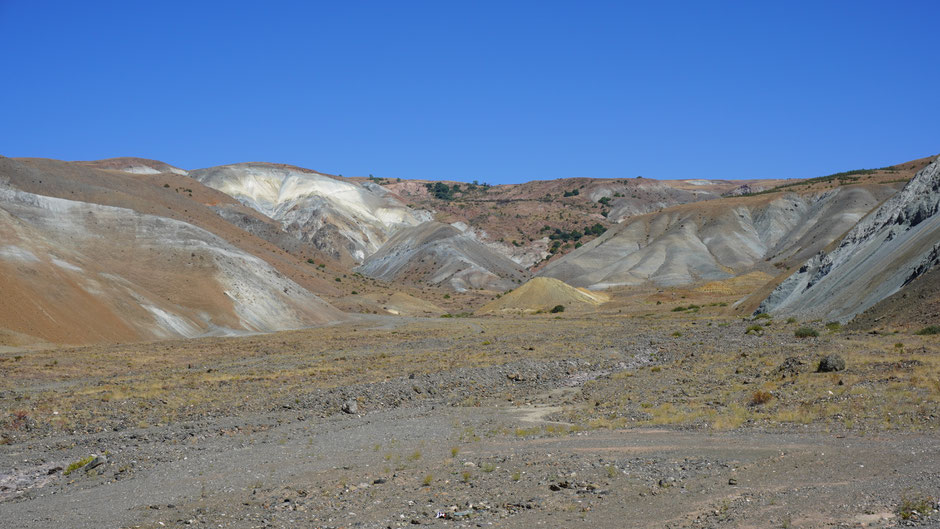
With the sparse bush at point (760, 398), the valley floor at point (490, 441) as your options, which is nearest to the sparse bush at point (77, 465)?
the valley floor at point (490, 441)

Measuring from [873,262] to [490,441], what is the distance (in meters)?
39.2

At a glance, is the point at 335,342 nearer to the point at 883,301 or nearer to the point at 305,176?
the point at 883,301

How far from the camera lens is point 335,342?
53.3 meters

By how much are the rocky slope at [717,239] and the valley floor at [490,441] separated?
76.3 metres

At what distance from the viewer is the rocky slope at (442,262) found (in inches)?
5167

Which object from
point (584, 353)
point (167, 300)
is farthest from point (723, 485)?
point (167, 300)

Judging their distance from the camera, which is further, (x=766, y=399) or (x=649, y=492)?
(x=766, y=399)

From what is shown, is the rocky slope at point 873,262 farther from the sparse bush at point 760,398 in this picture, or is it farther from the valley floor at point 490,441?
the sparse bush at point 760,398

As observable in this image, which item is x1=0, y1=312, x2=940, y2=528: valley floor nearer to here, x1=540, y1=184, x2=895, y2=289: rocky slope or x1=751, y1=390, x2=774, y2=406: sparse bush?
x1=751, y1=390, x2=774, y2=406: sparse bush

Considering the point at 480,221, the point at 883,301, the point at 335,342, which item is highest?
the point at 480,221

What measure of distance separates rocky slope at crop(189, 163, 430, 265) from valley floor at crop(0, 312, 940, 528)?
124 metres

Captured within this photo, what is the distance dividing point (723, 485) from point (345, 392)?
16484mm

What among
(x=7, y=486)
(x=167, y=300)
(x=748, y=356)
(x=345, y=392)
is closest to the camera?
(x=7, y=486)

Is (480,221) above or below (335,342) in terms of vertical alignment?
above
